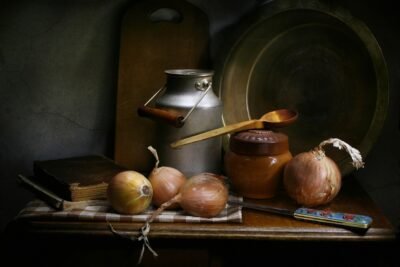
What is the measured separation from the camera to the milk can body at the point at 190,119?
1.25m

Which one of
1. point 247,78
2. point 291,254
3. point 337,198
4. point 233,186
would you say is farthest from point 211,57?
point 291,254

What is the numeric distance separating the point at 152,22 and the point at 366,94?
1.79 feet

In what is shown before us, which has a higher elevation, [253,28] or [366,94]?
[253,28]

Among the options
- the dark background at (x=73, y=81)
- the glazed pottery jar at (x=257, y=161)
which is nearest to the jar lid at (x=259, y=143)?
the glazed pottery jar at (x=257, y=161)

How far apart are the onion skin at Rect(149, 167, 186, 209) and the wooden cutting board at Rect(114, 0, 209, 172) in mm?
266

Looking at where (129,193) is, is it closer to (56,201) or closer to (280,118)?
(56,201)

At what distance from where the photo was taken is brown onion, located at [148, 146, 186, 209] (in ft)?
3.74

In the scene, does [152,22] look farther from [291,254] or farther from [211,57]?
[291,254]

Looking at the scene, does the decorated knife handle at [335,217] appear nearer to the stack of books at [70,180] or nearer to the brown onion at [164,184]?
the brown onion at [164,184]

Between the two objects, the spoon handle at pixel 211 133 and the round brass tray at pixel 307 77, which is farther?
the round brass tray at pixel 307 77

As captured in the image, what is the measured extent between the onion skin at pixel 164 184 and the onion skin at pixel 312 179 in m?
0.22

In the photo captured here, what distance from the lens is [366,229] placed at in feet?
3.47

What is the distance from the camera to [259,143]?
3.88ft

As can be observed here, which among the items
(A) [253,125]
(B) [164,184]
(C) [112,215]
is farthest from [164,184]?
(A) [253,125]
